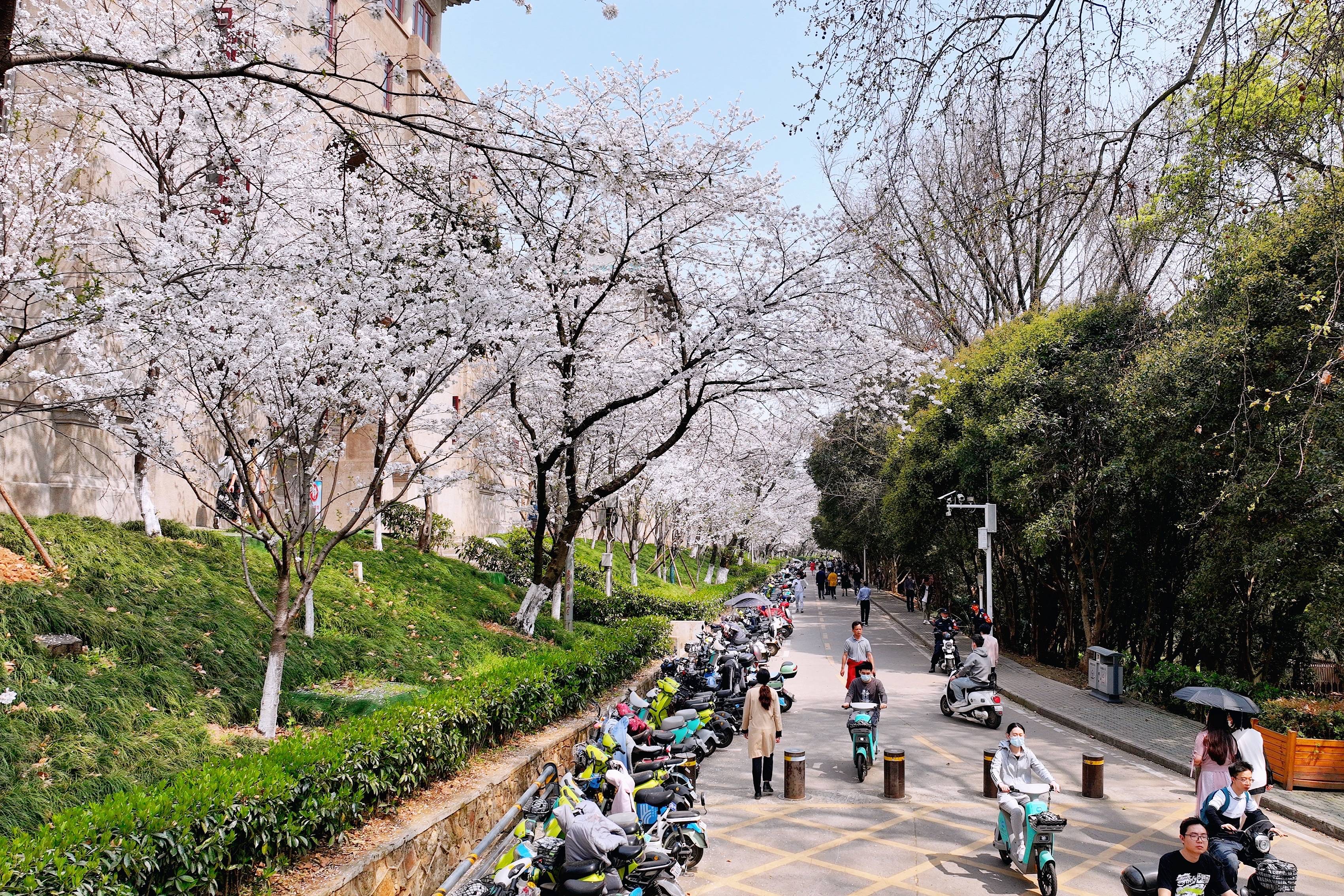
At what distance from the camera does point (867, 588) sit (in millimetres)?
33500

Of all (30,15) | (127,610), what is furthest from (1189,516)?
(30,15)

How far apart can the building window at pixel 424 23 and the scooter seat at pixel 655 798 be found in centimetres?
2868

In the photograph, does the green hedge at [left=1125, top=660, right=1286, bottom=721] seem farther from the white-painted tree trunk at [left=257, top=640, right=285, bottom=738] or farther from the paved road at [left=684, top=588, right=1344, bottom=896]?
the white-painted tree trunk at [left=257, top=640, right=285, bottom=738]

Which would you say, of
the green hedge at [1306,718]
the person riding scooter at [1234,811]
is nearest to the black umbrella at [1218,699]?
the person riding scooter at [1234,811]

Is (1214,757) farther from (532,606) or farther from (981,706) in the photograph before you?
(532,606)

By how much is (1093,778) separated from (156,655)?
35.8 ft

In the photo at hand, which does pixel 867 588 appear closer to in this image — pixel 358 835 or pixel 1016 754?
pixel 1016 754

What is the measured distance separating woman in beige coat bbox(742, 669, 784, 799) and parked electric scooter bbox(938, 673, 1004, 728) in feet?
18.0

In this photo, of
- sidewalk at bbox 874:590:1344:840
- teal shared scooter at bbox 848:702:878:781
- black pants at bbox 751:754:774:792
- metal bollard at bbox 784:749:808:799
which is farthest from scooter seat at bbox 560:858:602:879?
Answer: sidewalk at bbox 874:590:1344:840

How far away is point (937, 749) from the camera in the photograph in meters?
13.3

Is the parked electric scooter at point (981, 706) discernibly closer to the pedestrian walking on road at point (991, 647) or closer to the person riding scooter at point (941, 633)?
the pedestrian walking on road at point (991, 647)

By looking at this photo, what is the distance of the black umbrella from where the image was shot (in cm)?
889

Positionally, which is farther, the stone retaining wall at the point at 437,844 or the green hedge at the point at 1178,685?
the green hedge at the point at 1178,685

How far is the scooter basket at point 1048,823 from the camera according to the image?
7.45m
